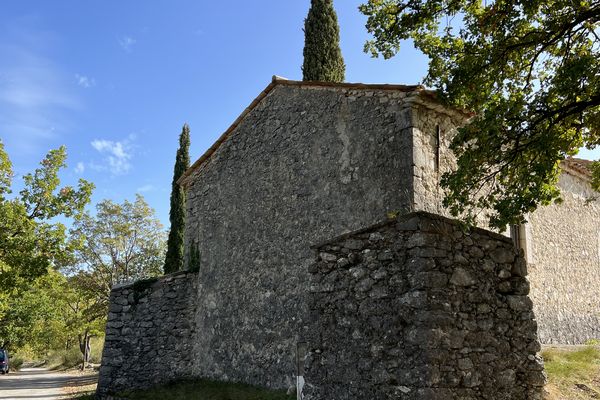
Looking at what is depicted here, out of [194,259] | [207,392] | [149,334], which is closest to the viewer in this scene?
[207,392]

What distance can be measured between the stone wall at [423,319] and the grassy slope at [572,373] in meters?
2.03

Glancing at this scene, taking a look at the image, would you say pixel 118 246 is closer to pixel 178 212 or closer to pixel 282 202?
pixel 178 212

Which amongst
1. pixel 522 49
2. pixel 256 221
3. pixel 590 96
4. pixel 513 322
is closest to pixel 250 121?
pixel 256 221

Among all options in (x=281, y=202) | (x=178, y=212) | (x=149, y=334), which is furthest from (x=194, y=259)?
(x=178, y=212)

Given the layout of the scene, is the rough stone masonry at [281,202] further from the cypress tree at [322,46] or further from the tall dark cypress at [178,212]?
the tall dark cypress at [178,212]

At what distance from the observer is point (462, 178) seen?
6.68 m

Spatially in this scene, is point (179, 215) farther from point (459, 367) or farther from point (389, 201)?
point (459, 367)

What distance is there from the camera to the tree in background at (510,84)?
6441 millimetres

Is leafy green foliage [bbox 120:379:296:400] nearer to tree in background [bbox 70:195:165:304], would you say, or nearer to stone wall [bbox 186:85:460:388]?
stone wall [bbox 186:85:460:388]

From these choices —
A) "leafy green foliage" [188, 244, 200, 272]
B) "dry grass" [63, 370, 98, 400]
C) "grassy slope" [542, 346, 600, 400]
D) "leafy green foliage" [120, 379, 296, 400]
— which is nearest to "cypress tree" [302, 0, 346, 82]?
"leafy green foliage" [188, 244, 200, 272]

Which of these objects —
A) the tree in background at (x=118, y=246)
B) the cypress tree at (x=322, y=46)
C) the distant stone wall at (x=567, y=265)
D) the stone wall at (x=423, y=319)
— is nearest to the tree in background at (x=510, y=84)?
the stone wall at (x=423, y=319)

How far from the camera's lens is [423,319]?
477cm

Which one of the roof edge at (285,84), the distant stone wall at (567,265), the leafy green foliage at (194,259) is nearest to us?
the roof edge at (285,84)

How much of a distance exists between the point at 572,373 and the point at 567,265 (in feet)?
20.6
